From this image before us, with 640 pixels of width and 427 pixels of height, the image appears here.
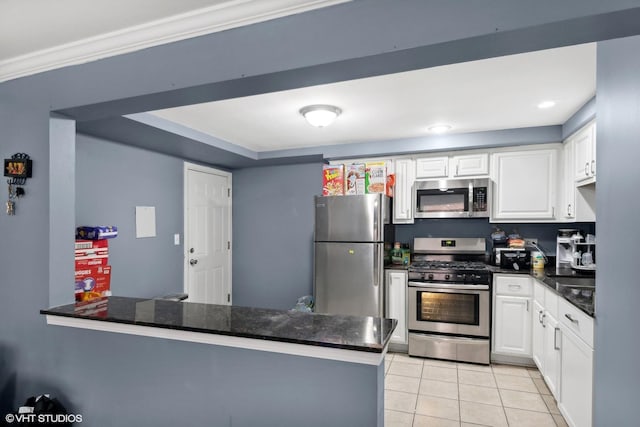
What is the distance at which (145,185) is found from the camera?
3533 millimetres

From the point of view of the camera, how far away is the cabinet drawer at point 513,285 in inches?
129

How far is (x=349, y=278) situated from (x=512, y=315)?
5.18ft

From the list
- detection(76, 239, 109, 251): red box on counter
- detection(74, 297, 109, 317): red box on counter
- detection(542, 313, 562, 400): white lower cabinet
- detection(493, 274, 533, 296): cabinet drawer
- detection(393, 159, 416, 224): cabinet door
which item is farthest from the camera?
detection(393, 159, 416, 224): cabinet door

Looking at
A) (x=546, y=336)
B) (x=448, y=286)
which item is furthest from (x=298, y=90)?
(x=546, y=336)

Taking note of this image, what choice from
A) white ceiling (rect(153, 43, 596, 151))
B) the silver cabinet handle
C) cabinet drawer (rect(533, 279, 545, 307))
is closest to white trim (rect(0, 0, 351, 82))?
white ceiling (rect(153, 43, 596, 151))

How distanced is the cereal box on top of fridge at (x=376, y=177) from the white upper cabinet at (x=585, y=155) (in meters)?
1.72

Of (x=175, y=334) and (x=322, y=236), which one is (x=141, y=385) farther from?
(x=322, y=236)

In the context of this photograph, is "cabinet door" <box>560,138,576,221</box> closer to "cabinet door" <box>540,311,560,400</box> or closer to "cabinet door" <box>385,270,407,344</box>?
"cabinet door" <box>540,311,560,400</box>

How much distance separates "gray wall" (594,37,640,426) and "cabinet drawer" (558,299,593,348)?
0.19 meters

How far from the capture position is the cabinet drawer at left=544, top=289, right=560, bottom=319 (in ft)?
8.41

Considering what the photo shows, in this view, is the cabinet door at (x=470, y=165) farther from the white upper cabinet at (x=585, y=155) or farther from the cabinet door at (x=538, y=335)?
the cabinet door at (x=538, y=335)

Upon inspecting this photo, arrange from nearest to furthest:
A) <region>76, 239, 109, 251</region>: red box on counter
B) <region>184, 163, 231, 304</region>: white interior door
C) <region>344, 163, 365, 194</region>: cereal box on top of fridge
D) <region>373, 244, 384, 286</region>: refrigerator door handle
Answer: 1. <region>76, 239, 109, 251</region>: red box on counter
2. <region>373, 244, 384, 286</region>: refrigerator door handle
3. <region>344, 163, 365, 194</region>: cereal box on top of fridge
4. <region>184, 163, 231, 304</region>: white interior door

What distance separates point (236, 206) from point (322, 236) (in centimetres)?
169

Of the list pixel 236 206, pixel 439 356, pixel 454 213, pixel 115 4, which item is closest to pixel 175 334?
pixel 115 4
